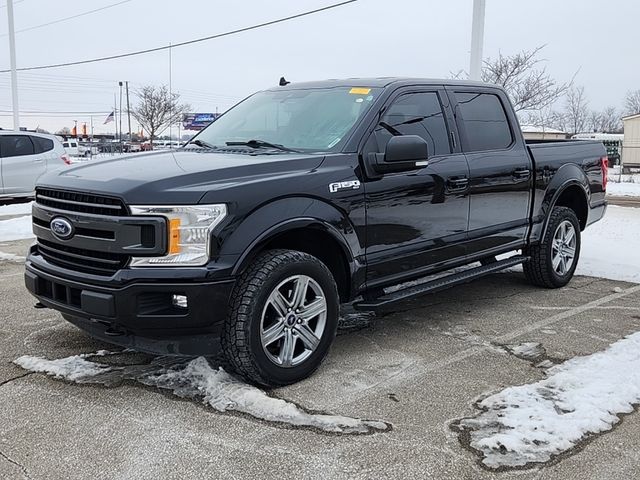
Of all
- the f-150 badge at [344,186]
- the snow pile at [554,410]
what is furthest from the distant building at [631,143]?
the f-150 badge at [344,186]

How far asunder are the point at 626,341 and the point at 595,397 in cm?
126

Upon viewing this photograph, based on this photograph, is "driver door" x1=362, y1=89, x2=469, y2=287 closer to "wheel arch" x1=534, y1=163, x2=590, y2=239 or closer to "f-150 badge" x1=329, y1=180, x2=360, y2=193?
"f-150 badge" x1=329, y1=180, x2=360, y2=193

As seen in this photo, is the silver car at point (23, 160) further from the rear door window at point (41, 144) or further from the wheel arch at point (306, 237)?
the wheel arch at point (306, 237)

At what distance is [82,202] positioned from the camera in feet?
12.1

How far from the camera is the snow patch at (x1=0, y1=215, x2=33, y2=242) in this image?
9854 mm

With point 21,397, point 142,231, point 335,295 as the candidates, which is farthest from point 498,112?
point 21,397

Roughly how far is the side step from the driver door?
11 cm

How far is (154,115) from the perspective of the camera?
53688 mm

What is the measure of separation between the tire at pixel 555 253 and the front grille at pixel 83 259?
4096 millimetres

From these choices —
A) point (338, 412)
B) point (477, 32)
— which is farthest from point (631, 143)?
point (338, 412)

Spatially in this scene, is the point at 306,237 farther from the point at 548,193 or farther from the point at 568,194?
the point at 568,194

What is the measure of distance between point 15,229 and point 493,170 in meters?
8.02

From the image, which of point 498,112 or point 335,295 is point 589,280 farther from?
point 335,295

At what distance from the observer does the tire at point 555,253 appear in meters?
6.30
